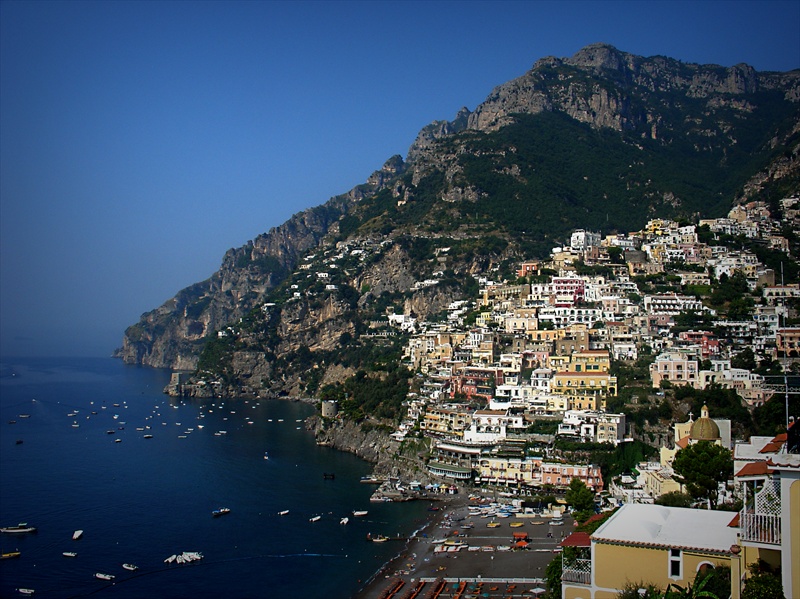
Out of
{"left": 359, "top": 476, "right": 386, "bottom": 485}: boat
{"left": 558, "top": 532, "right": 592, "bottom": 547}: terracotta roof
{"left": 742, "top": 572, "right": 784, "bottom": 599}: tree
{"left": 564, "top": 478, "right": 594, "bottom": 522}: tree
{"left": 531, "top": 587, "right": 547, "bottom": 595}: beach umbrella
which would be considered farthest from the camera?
{"left": 359, "top": 476, "right": 386, "bottom": 485}: boat

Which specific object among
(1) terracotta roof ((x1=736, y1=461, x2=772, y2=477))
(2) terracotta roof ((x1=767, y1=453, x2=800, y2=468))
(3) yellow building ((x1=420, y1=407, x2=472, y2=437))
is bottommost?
(3) yellow building ((x1=420, y1=407, x2=472, y2=437))

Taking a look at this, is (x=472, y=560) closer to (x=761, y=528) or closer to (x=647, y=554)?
(x=647, y=554)

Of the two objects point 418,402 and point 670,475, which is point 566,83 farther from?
point 670,475

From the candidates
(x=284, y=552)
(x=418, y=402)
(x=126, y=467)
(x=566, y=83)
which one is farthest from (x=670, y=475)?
(x=566, y=83)

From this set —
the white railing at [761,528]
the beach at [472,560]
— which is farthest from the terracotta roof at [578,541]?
the beach at [472,560]

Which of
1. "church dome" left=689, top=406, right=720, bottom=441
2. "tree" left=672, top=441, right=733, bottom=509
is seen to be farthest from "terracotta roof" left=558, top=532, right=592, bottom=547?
"church dome" left=689, top=406, right=720, bottom=441

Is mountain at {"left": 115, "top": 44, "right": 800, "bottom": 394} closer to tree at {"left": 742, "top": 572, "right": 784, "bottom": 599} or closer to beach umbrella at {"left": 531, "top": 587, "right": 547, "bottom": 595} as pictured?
beach umbrella at {"left": 531, "top": 587, "right": 547, "bottom": 595}
